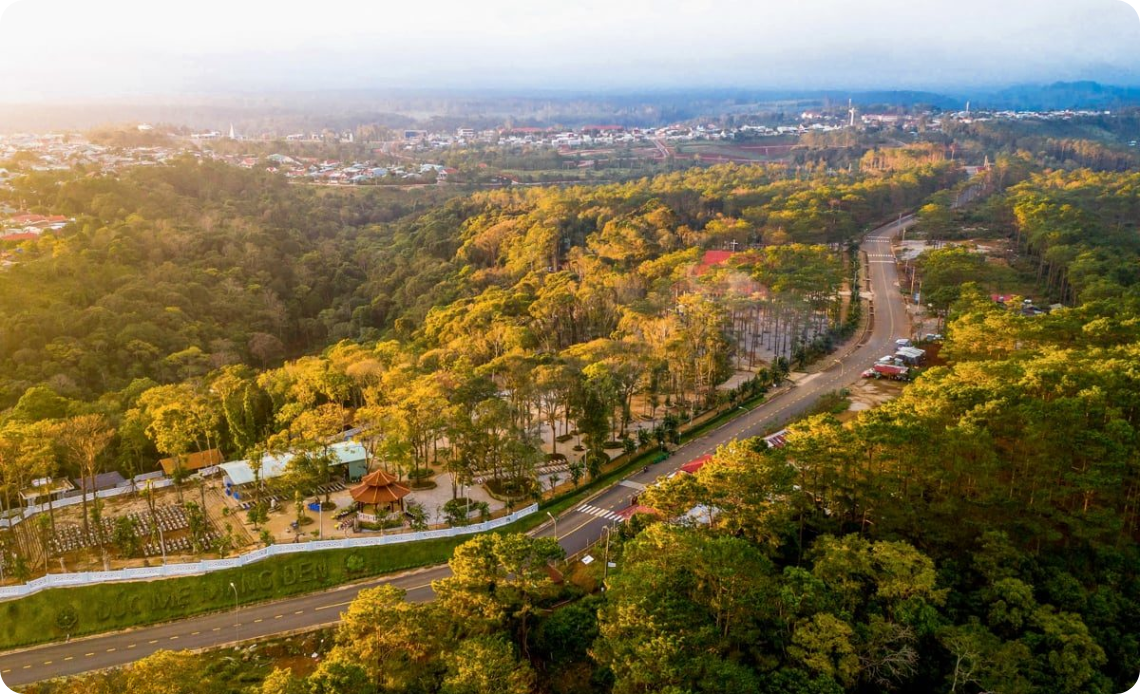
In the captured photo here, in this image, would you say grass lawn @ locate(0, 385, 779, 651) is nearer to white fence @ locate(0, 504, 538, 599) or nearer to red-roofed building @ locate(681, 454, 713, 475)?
white fence @ locate(0, 504, 538, 599)

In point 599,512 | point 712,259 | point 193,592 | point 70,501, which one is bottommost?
point 193,592

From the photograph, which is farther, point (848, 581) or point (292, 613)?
point (292, 613)

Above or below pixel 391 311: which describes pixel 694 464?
below

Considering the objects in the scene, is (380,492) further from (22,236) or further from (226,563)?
(22,236)

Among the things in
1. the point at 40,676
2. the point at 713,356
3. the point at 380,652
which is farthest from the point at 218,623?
the point at 713,356

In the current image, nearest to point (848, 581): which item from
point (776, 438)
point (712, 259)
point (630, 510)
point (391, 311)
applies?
point (630, 510)

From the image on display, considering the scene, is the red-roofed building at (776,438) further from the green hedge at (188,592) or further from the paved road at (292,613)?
the green hedge at (188,592)

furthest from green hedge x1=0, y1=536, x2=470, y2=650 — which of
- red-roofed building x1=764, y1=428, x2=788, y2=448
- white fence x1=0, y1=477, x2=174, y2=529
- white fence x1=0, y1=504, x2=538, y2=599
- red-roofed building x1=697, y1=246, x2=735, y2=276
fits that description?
red-roofed building x1=697, y1=246, x2=735, y2=276

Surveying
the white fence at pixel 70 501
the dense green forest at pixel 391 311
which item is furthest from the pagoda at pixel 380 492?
the white fence at pixel 70 501
